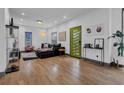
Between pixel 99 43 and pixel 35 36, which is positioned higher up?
pixel 35 36

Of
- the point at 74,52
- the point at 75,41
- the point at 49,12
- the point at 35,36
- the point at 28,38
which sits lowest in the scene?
the point at 74,52

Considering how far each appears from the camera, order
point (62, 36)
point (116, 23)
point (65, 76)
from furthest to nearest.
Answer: point (62, 36), point (116, 23), point (65, 76)

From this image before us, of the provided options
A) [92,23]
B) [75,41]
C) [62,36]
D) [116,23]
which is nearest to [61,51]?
[62,36]

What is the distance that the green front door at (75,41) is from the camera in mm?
6430

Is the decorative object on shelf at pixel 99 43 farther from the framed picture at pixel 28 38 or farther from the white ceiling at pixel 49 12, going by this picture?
the framed picture at pixel 28 38

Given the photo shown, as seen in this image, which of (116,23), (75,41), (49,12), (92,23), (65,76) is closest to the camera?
(65,76)

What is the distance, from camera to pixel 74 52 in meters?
6.89

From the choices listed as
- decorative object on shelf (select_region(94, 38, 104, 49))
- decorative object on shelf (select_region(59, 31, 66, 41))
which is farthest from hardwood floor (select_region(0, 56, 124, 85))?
decorative object on shelf (select_region(59, 31, 66, 41))

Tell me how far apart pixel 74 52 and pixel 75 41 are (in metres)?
0.77

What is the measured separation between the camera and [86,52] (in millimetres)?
5844

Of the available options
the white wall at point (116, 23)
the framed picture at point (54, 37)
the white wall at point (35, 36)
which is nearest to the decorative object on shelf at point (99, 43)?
the white wall at point (116, 23)

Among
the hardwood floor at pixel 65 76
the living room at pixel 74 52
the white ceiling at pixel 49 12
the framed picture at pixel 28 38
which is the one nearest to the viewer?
the hardwood floor at pixel 65 76

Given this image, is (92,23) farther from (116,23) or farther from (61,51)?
(61,51)

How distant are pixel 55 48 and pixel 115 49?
4202 millimetres
